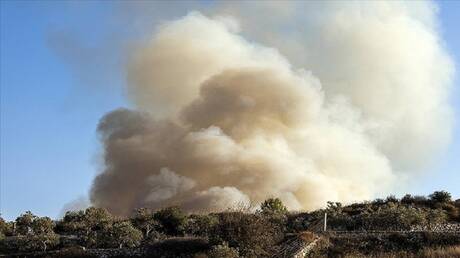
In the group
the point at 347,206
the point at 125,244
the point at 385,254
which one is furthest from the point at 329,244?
the point at 347,206

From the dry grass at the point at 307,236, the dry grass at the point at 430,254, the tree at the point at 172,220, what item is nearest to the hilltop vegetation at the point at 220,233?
the tree at the point at 172,220

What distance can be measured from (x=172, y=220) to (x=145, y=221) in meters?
1.62

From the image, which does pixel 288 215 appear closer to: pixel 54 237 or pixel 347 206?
pixel 347 206

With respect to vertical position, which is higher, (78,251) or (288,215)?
(288,215)

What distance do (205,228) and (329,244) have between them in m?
7.69

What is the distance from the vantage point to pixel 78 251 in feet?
101

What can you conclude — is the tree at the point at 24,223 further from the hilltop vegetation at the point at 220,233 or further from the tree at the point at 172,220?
the tree at the point at 172,220

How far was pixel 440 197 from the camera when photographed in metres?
45.9

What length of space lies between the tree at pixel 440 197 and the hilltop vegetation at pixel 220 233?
55.8 inches

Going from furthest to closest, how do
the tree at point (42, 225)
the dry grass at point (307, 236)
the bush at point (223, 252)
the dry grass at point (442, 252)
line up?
the tree at point (42, 225) < the dry grass at point (307, 236) < the bush at point (223, 252) < the dry grass at point (442, 252)

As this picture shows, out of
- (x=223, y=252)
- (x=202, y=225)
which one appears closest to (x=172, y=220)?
(x=202, y=225)

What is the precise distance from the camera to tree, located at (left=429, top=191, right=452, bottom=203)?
149 feet

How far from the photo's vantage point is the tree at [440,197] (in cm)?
4547

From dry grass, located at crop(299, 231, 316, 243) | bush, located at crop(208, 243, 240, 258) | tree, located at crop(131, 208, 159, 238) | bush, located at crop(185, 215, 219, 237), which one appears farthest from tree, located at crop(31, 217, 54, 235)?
dry grass, located at crop(299, 231, 316, 243)
